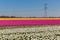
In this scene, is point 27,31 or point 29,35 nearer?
point 29,35

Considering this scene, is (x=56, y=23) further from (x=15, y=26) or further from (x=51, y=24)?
(x=15, y=26)

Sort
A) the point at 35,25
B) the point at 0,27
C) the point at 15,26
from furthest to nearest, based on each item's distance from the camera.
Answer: the point at 35,25, the point at 15,26, the point at 0,27

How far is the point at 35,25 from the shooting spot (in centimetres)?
2827

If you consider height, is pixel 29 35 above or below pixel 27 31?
above

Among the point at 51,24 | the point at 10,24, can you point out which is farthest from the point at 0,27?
the point at 51,24

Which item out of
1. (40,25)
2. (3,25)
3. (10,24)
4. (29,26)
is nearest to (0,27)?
→ (3,25)

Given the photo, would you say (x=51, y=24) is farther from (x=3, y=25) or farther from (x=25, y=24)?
(x=3, y=25)

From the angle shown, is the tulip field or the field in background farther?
the tulip field

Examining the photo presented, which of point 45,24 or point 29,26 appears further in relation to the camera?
point 45,24

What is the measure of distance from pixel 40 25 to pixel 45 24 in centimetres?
118

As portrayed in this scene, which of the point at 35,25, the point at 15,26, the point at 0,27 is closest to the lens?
the point at 0,27

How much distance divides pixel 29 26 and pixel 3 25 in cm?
437

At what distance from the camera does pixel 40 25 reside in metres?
28.3

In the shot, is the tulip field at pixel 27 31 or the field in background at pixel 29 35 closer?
the field in background at pixel 29 35
